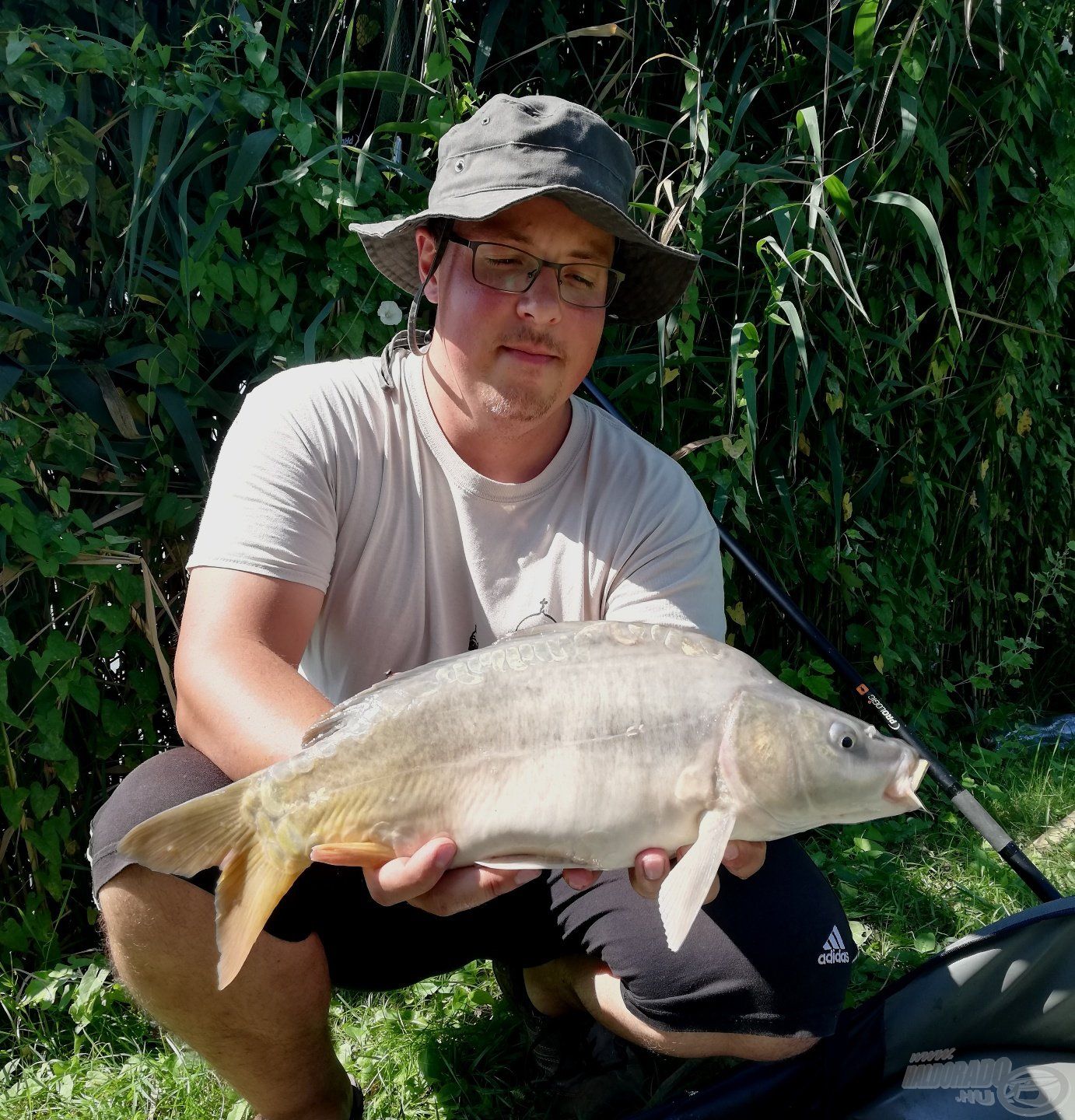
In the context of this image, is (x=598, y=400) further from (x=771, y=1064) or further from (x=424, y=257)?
(x=771, y=1064)

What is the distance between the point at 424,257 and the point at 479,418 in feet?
1.29

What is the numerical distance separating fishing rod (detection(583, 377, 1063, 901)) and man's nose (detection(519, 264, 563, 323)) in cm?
43

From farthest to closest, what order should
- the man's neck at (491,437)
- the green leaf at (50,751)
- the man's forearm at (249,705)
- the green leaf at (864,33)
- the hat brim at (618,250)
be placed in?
the green leaf at (864,33) < the green leaf at (50,751) < the man's neck at (491,437) < the hat brim at (618,250) < the man's forearm at (249,705)

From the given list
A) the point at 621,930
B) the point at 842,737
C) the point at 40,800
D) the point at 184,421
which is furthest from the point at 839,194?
the point at 40,800

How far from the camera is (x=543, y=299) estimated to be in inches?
86.7

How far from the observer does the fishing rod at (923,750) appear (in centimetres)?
252

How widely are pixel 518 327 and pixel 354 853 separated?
1070mm

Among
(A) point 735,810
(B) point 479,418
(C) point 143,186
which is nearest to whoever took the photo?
(A) point 735,810

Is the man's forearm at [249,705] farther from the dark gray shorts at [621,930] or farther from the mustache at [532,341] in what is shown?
the mustache at [532,341]

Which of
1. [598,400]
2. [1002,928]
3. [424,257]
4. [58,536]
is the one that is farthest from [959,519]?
[58,536]

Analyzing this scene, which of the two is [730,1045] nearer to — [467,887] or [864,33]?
[467,887]

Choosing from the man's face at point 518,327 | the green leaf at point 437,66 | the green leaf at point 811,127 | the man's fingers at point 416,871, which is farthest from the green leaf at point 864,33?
the man's fingers at point 416,871

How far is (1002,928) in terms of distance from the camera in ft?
6.97

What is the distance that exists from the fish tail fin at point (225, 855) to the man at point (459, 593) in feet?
0.68
